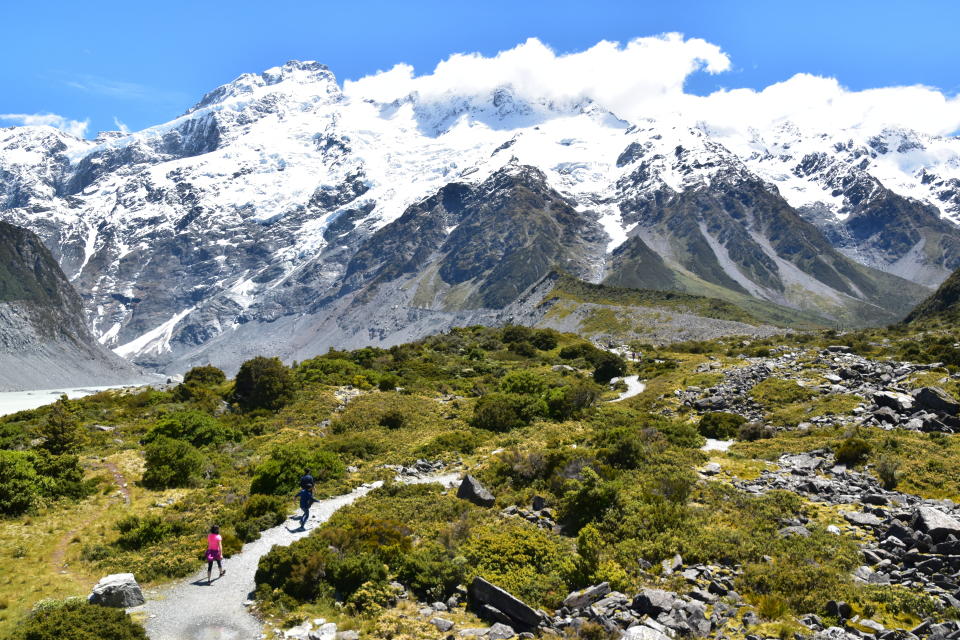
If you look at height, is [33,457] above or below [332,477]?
above

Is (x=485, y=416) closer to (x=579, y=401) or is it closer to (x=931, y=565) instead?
(x=579, y=401)

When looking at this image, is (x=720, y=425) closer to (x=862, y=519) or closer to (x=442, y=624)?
(x=862, y=519)

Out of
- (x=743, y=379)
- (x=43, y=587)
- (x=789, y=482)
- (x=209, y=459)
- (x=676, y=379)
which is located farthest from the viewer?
(x=676, y=379)

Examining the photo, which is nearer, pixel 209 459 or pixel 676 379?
pixel 209 459

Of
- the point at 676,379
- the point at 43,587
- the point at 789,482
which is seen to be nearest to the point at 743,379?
the point at 676,379

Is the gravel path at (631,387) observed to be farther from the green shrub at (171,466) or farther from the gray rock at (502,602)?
the gray rock at (502,602)

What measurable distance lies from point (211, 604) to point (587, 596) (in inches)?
445

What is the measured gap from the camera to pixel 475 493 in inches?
1049

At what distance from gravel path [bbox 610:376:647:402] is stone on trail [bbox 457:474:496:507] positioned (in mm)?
28666

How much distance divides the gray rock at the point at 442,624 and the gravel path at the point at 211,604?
481 centimetres

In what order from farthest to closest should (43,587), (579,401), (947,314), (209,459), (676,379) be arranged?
1. (947,314)
2. (676,379)
3. (579,401)
4. (209,459)
5. (43,587)

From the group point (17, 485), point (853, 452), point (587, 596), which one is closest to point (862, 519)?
point (853, 452)

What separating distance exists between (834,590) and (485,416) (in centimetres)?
2783

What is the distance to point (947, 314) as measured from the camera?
93.2 meters
